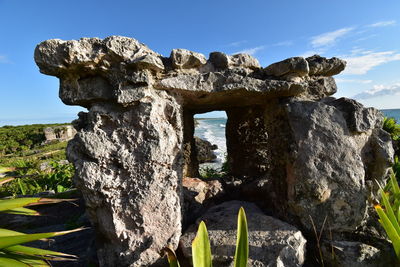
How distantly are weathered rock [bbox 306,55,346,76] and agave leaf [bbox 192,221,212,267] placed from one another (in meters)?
2.13

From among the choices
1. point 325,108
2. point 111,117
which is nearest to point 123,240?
point 111,117

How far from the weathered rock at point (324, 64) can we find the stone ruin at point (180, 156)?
25 centimetres

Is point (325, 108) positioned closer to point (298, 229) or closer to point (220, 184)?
point (298, 229)

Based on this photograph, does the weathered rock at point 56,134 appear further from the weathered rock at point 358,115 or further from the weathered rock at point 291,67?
the weathered rock at point 358,115

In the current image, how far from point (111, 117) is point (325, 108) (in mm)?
1947

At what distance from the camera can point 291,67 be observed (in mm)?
2479

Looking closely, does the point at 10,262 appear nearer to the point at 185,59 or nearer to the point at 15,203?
the point at 15,203

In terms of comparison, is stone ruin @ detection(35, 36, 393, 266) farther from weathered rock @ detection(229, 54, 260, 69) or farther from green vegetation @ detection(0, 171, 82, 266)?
green vegetation @ detection(0, 171, 82, 266)

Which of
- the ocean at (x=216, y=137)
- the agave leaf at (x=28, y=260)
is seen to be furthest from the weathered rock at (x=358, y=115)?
the ocean at (x=216, y=137)

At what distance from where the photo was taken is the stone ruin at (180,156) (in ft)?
6.75

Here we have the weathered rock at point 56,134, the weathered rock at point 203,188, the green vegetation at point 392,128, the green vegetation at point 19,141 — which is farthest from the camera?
the weathered rock at point 56,134

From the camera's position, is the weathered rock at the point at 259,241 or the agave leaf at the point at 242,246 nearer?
the agave leaf at the point at 242,246

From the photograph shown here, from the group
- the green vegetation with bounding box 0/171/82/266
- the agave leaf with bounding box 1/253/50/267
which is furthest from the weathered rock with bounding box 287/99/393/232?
the agave leaf with bounding box 1/253/50/267

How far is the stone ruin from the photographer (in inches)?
81.0
